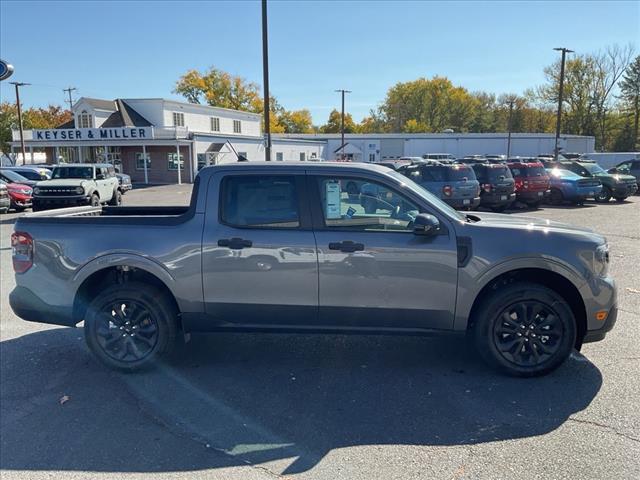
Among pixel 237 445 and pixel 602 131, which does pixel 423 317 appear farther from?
pixel 602 131

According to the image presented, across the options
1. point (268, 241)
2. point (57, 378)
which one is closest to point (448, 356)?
point (268, 241)

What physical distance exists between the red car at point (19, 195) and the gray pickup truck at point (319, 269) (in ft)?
56.3

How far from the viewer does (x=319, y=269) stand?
411 centimetres

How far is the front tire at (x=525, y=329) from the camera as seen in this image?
4.11 meters

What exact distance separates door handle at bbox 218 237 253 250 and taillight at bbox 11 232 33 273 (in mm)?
1773

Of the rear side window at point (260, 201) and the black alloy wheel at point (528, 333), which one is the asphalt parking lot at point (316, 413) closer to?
the black alloy wheel at point (528, 333)

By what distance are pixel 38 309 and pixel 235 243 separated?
6.42ft

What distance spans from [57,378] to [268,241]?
7.38 ft

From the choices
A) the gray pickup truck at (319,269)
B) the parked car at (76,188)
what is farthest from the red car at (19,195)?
the gray pickup truck at (319,269)

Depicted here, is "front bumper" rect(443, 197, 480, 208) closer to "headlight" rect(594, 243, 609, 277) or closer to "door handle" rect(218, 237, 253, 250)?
"headlight" rect(594, 243, 609, 277)

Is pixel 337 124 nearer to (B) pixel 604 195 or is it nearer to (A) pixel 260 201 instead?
(B) pixel 604 195

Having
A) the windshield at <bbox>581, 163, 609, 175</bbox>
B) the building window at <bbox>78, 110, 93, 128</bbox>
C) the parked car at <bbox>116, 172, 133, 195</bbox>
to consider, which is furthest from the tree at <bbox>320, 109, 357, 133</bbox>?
the windshield at <bbox>581, 163, 609, 175</bbox>

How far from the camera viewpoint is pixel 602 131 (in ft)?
221

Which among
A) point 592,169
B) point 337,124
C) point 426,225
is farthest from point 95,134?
point 337,124
